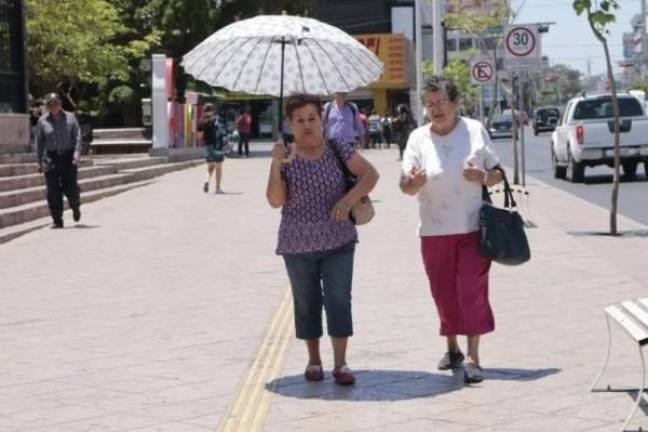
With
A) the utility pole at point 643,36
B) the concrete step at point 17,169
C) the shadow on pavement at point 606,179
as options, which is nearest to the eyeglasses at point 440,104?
the concrete step at point 17,169

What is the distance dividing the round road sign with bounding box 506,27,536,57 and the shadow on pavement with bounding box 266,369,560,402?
16991 mm

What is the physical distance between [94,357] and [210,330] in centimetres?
122

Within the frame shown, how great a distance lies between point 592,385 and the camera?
762 centimetres

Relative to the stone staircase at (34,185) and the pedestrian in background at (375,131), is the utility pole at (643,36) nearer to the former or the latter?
the pedestrian in background at (375,131)

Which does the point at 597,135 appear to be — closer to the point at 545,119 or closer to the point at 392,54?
the point at 392,54

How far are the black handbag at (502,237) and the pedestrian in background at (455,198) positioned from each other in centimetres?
12

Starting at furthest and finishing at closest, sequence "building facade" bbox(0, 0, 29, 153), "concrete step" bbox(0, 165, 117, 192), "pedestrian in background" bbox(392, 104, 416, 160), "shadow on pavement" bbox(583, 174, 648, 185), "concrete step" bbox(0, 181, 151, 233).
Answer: "pedestrian in background" bbox(392, 104, 416, 160) < "shadow on pavement" bbox(583, 174, 648, 185) < "building facade" bbox(0, 0, 29, 153) < "concrete step" bbox(0, 165, 117, 192) < "concrete step" bbox(0, 181, 151, 233)

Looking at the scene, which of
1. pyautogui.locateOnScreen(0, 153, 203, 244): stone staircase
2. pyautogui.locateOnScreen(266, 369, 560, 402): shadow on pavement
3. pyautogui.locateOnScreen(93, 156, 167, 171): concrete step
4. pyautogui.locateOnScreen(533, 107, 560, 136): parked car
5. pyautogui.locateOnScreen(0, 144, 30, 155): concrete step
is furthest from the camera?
pyautogui.locateOnScreen(533, 107, 560, 136): parked car

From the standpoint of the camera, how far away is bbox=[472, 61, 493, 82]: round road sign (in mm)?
34719

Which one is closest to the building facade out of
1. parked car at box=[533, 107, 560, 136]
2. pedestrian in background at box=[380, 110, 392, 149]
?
pedestrian in background at box=[380, 110, 392, 149]

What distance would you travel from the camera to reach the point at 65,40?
38.8 meters

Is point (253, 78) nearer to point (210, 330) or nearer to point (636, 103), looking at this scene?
point (210, 330)

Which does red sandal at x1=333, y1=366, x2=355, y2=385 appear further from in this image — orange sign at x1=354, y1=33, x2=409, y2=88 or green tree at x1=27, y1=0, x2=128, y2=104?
orange sign at x1=354, y1=33, x2=409, y2=88

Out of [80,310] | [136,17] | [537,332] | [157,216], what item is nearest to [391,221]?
[157,216]
